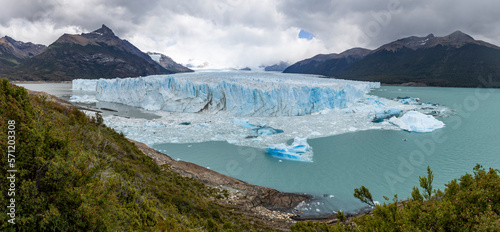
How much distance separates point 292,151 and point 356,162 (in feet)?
10.2

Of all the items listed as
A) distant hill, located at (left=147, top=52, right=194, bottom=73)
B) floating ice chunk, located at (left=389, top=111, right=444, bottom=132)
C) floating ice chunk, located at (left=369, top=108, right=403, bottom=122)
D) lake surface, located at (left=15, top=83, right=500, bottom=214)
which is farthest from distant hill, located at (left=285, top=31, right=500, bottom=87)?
distant hill, located at (left=147, top=52, right=194, bottom=73)

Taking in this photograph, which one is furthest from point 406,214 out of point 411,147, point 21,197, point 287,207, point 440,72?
point 440,72

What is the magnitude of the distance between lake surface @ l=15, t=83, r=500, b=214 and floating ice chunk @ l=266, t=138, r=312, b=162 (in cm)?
35

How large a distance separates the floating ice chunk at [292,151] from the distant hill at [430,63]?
68.2 metres

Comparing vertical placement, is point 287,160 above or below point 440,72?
below

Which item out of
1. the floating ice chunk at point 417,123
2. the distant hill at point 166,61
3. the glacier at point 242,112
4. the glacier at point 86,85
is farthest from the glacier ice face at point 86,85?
the distant hill at point 166,61

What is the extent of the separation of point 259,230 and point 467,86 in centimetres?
7481

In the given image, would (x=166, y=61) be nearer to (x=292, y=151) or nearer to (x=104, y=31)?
(x=104, y=31)

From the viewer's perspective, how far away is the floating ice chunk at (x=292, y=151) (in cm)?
1117

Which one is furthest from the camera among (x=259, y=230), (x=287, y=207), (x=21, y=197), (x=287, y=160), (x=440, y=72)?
(x=440, y=72)

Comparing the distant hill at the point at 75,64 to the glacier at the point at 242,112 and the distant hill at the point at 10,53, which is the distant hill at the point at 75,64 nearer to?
the distant hill at the point at 10,53

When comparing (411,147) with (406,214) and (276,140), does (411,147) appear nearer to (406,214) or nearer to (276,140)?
(276,140)

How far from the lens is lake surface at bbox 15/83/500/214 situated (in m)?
8.55

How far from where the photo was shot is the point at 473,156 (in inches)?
454
